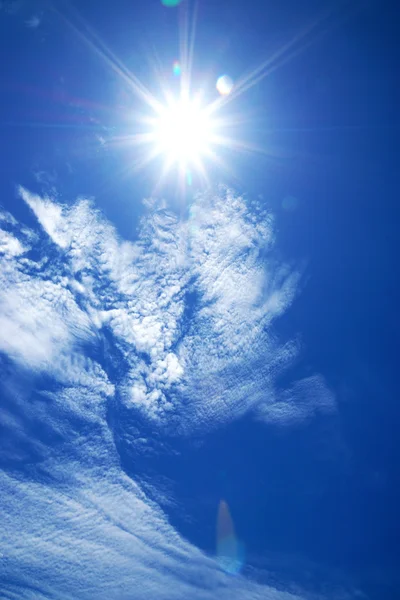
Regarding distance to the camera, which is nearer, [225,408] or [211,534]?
[211,534]

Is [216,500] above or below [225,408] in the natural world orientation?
below

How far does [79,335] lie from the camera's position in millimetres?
15984

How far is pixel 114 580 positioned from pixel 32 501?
392 cm

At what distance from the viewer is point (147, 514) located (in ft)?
45.9

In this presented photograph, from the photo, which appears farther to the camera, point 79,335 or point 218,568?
point 79,335

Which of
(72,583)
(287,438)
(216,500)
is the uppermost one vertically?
(287,438)

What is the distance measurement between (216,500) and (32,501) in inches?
260

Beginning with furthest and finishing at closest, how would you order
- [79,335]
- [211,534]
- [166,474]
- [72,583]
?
1. [79,335]
2. [166,474]
3. [211,534]
4. [72,583]

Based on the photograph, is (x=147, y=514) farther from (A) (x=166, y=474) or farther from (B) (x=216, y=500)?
(B) (x=216, y=500)

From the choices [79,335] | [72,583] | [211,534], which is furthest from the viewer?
[79,335]

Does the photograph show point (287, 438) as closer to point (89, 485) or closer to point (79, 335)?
point (89, 485)

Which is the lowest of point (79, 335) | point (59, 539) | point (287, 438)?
point (59, 539)

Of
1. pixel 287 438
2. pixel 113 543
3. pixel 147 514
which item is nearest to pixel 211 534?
pixel 147 514

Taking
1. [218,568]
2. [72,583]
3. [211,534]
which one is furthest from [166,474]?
[72,583]
